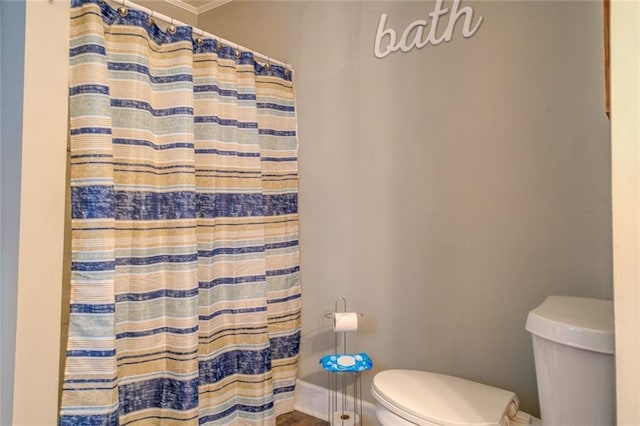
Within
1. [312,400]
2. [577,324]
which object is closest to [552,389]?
[577,324]

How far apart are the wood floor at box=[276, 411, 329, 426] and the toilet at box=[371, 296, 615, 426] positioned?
79cm

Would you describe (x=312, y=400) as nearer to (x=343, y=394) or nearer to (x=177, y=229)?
(x=343, y=394)

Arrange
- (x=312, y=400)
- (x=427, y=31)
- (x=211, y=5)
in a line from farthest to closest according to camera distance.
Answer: (x=211, y=5), (x=312, y=400), (x=427, y=31)

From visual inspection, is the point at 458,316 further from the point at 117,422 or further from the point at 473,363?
the point at 117,422

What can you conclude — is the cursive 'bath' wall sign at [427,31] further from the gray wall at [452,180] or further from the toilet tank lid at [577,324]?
the toilet tank lid at [577,324]

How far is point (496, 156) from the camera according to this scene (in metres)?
1.67

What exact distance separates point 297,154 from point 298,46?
0.60m

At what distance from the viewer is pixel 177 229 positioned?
66.9 inches

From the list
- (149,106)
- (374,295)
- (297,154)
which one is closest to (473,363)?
(374,295)

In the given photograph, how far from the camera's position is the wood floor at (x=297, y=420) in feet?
6.80

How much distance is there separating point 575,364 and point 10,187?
173 centimetres

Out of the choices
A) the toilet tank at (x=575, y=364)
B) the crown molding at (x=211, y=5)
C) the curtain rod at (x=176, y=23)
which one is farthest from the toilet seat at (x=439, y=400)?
the crown molding at (x=211, y=5)

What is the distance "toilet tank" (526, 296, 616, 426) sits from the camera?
104 centimetres

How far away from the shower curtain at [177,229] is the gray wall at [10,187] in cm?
18
